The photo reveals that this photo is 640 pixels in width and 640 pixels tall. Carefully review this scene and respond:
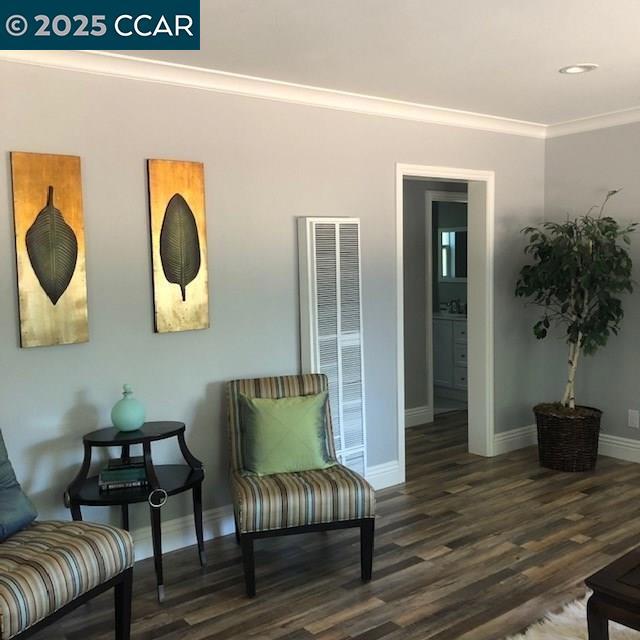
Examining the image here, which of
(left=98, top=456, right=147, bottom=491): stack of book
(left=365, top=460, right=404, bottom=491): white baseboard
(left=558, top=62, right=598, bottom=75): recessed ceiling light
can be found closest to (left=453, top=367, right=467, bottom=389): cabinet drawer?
(left=365, top=460, right=404, bottom=491): white baseboard

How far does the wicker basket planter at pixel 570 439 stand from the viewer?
4574 mm

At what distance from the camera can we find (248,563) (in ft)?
9.81

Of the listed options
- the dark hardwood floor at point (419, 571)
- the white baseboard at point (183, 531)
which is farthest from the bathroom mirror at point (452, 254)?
the white baseboard at point (183, 531)

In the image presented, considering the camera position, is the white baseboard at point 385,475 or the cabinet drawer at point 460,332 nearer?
the white baseboard at point 385,475

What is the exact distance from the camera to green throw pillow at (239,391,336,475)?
132 inches

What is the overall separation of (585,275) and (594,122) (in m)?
1.17

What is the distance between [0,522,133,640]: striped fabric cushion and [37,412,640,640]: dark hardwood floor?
0.47 m

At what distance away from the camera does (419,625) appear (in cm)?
276

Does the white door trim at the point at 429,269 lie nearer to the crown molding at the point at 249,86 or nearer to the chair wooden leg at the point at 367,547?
the crown molding at the point at 249,86

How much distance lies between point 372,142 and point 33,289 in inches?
84.0

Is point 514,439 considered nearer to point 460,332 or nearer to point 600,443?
point 600,443

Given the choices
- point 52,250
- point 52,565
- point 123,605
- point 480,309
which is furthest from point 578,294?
point 52,565

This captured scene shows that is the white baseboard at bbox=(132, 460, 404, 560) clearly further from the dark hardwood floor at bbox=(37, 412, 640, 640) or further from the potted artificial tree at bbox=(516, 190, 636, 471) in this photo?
the potted artificial tree at bbox=(516, 190, 636, 471)

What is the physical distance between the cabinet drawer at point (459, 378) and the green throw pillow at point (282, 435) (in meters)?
3.51
